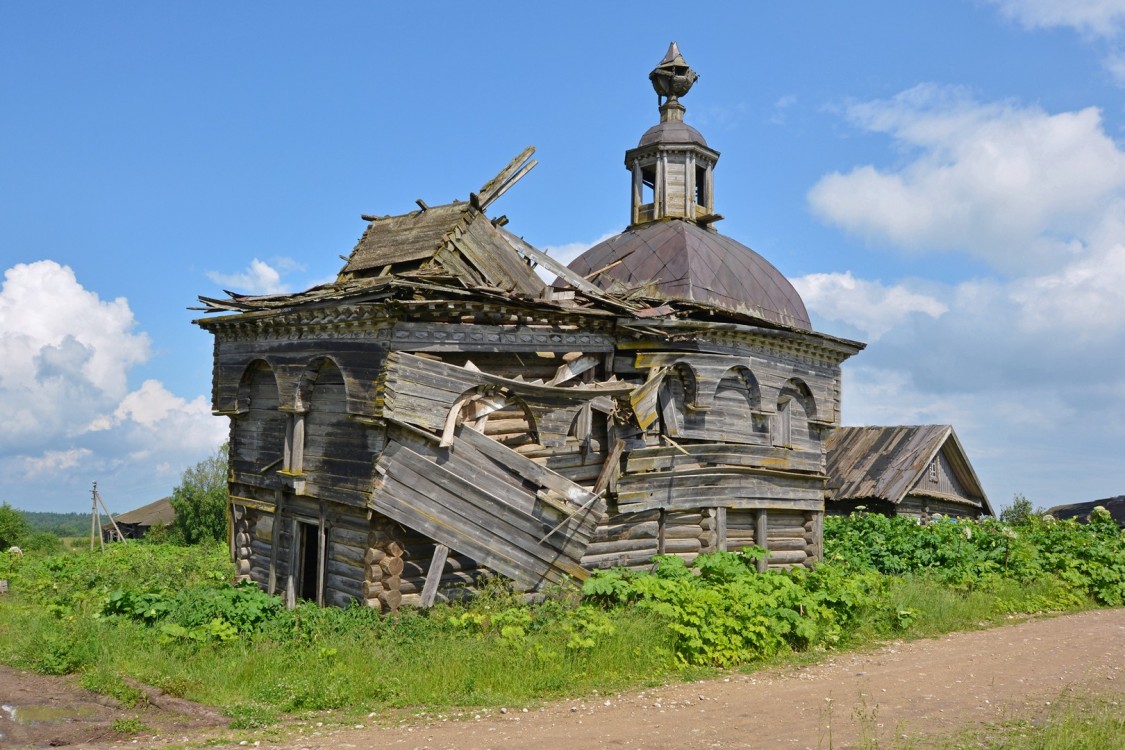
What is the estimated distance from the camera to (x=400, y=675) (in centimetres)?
930

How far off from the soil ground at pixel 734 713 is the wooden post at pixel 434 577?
284cm

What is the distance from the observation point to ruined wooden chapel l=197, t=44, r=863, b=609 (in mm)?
11203

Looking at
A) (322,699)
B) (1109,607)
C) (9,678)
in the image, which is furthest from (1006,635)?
(9,678)

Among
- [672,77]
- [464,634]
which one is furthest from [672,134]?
[464,634]

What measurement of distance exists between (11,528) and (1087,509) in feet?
145

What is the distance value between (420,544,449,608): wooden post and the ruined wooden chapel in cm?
4

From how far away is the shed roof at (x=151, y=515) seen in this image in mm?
46438

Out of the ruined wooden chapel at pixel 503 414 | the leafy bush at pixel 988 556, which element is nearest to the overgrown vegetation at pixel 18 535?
the ruined wooden chapel at pixel 503 414

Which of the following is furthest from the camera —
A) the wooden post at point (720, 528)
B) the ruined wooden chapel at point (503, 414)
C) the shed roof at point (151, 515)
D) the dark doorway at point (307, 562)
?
the shed roof at point (151, 515)

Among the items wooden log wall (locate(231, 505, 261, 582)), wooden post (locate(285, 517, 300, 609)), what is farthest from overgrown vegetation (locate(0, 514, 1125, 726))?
wooden post (locate(285, 517, 300, 609))

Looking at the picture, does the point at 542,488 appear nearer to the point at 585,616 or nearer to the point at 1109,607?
the point at 585,616

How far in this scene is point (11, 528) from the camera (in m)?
40.1

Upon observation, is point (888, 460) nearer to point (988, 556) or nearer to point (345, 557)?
point (988, 556)

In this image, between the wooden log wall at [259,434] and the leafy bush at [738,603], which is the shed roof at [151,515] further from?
the leafy bush at [738,603]
